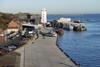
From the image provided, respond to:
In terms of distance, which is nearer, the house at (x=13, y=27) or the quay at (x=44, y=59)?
the quay at (x=44, y=59)

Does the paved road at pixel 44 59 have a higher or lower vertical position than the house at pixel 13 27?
higher

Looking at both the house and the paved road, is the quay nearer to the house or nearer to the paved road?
the paved road

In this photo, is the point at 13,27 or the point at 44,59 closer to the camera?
the point at 44,59

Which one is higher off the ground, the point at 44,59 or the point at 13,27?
the point at 44,59

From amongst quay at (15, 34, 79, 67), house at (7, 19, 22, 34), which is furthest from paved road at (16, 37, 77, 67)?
house at (7, 19, 22, 34)

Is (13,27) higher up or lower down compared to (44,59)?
lower down

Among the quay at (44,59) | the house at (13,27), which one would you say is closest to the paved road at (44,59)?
the quay at (44,59)

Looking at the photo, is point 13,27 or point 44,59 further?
point 13,27

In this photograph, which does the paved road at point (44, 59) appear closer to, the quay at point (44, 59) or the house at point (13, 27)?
the quay at point (44, 59)

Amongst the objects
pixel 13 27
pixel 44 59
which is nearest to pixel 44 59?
pixel 44 59

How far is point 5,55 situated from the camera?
50.0 meters

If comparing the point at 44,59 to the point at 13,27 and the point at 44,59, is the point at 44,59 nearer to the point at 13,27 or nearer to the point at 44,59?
the point at 44,59

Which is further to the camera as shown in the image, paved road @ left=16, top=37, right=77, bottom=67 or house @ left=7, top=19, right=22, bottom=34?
house @ left=7, top=19, right=22, bottom=34

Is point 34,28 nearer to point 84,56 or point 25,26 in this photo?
point 25,26
